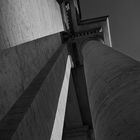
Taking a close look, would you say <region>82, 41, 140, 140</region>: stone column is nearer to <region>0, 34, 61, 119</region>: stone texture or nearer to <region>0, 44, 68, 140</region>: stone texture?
<region>0, 44, 68, 140</region>: stone texture

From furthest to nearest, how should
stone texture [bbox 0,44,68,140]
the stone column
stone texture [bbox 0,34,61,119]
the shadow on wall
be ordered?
the shadow on wall < stone texture [bbox 0,34,61,119] < stone texture [bbox 0,44,68,140] < the stone column

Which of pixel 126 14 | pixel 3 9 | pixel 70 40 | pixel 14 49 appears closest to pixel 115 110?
pixel 14 49

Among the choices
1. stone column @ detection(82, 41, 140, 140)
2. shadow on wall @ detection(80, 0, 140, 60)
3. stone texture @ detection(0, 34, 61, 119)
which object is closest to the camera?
stone column @ detection(82, 41, 140, 140)

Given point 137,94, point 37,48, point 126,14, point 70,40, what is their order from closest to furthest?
point 137,94
point 37,48
point 70,40
point 126,14

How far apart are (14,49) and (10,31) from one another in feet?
1.38

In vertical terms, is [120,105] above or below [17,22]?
below

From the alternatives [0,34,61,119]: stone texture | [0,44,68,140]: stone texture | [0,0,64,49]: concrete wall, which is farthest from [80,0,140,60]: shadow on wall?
[0,44,68,140]: stone texture

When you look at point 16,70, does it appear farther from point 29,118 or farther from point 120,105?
point 120,105

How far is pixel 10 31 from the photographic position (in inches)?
227

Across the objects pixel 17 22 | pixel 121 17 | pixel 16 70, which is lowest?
pixel 121 17

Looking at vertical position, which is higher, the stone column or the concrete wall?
the concrete wall

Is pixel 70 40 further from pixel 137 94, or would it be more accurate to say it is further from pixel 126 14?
pixel 137 94

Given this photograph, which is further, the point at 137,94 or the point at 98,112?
the point at 98,112

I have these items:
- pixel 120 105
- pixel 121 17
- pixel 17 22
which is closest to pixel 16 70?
pixel 17 22
